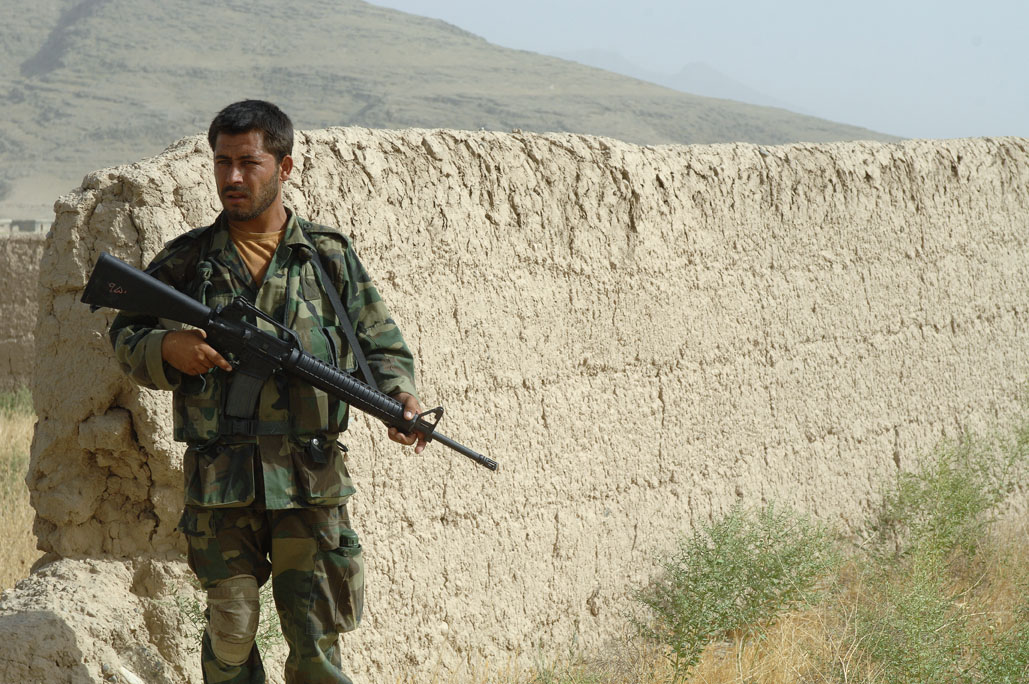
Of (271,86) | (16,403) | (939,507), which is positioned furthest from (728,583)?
(271,86)

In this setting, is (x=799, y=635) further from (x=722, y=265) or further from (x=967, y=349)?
(x=967, y=349)

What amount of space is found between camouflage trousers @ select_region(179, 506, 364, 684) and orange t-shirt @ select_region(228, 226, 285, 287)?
1.84 feet

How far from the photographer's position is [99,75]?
53.9m

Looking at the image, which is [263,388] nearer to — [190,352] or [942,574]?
[190,352]

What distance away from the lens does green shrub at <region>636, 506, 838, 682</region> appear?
155 inches

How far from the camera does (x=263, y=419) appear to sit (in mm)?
2410

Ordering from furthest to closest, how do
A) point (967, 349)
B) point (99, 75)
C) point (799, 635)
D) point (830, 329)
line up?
point (99, 75) < point (967, 349) < point (830, 329) < point (799, 635)

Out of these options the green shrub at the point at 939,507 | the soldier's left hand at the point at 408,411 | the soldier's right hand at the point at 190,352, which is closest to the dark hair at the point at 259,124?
the soldier's right hand at the point at 190,352

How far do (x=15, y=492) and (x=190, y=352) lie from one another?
3958mm

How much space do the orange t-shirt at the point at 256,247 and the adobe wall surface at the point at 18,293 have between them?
673 cm

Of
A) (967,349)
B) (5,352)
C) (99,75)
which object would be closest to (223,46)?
(99,75)

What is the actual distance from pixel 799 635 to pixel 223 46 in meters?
61.9

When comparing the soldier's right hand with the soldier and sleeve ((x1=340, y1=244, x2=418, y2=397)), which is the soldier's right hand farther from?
sleeve ((x1=340, y1=244, x2=418, y2=397))

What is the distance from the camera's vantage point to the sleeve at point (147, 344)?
91.4 inches
